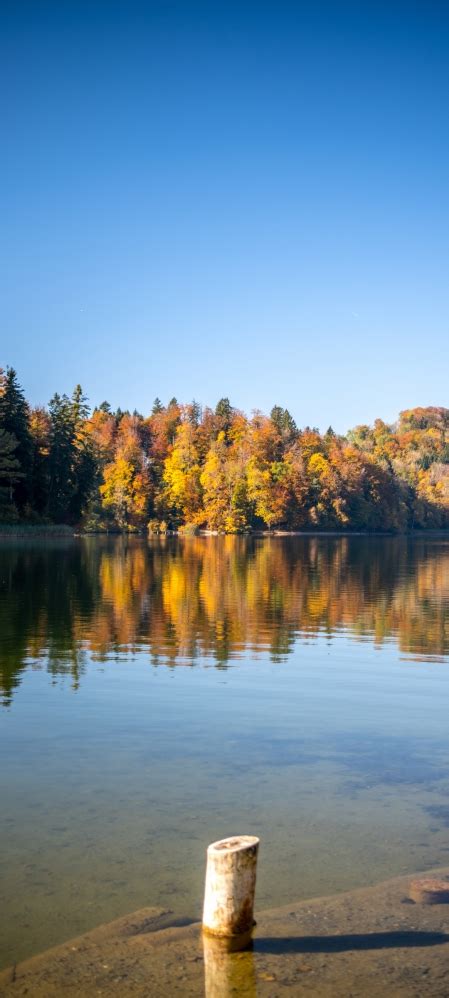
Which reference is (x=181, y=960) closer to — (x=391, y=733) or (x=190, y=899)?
(x=190, y=899)

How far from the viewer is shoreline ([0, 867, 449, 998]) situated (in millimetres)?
6156

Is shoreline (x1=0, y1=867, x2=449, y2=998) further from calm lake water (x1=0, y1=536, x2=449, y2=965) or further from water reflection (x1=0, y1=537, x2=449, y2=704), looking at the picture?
water reflection (x1=0, y1=537, x2=449, y2=704)

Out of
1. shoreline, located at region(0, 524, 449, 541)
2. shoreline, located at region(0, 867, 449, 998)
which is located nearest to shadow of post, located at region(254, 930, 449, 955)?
shoreline, located at region(0, 867, 449, 998)

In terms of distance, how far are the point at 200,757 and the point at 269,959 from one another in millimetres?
5422

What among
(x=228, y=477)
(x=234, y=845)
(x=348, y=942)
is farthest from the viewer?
(x=228, y=477)

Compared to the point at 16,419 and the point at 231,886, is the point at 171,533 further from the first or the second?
the point at 231,886

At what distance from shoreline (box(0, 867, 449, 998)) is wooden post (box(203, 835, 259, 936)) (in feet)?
0.57

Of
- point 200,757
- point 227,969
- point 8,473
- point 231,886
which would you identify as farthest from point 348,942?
point 8,473

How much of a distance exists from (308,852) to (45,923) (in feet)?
9.09

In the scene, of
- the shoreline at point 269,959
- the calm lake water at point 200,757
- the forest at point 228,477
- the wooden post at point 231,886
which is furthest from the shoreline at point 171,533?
the wooden post at point 231,886

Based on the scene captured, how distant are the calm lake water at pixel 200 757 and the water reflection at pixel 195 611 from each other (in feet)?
0.53

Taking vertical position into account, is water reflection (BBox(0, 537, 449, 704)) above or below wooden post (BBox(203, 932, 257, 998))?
above

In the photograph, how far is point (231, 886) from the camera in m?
6.41

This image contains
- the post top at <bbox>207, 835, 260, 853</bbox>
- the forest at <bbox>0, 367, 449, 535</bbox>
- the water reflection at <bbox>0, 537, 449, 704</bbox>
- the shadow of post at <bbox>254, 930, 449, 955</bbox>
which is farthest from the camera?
the forest at <bbox>0, 367, 449, 535</bbox>
